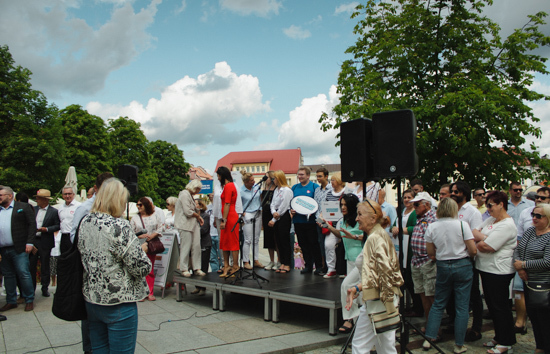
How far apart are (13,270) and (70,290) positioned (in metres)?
4.88

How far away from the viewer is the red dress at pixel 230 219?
319 inches

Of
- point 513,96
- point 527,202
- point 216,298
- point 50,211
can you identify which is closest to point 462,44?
point 513,96

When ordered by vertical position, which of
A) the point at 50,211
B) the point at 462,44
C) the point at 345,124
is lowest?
the point at 50,211

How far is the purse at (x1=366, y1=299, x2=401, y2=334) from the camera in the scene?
3.94 metres

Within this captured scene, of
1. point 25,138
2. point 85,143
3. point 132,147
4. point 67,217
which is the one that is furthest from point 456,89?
point 132,147

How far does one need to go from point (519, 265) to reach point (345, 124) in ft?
8.94

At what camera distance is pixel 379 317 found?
13.0 ft

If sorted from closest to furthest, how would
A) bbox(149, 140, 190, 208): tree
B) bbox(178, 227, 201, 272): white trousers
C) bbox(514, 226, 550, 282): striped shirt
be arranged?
bbox(514, 226, 550, 282): striped shirt, bbox(178, 227, 201, 272): white trousers, bbox(149, 140, 190, 208): tree

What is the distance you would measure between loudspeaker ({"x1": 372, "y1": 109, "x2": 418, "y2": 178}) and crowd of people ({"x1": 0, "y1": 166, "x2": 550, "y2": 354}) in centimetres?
58

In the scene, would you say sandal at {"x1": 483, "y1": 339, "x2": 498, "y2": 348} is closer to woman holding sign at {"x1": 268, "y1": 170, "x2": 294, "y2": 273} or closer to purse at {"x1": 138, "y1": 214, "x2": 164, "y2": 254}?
woman holding sign at {"x1": 268, "y1": 170, "x2": 294, "y2": 273}

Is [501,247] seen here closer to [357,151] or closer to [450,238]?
[450,238]

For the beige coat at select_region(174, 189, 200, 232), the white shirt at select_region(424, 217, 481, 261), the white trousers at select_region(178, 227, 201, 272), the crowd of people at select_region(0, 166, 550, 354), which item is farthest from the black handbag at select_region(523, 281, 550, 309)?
the beige coat at select_region(174, 189, 200, 232)

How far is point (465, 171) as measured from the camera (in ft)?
55.9

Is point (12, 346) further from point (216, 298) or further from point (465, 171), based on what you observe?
point (465, 171)
